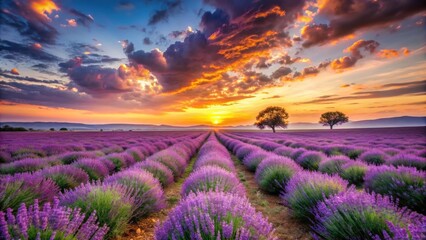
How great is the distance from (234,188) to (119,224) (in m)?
1.74

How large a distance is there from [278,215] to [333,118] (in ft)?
229

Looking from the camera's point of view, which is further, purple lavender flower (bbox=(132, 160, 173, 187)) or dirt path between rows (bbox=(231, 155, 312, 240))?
purple lavender flower (bbox=(132, 160, 173, 187))

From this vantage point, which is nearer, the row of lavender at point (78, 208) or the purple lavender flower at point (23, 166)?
the row of lavender at point (78, 208)

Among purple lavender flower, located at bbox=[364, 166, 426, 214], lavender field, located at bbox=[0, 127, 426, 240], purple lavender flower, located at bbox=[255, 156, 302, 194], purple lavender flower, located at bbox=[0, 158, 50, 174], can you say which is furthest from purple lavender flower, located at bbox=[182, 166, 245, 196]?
purple lavender flower, located at bbox=[0, 158, 50, 174]

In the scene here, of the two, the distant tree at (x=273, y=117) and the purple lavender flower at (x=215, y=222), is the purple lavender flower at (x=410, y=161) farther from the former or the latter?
the distant tree at (x=273, y=117)

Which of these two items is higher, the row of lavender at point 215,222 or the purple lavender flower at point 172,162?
the row of lavender at point 215,222

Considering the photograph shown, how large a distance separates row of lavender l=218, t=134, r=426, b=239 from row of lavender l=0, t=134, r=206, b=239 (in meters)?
2.04

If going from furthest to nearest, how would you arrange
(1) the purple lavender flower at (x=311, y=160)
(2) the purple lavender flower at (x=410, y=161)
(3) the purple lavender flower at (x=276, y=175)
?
(1) the purple lavender flower at (x=311, y=160)
(2) the purple lavender flower at (x=410, y=161)
(3) the purple lavender flower at (x=276, y=175)

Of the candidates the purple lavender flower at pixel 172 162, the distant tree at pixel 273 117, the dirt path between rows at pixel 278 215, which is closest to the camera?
the dirt path between rows at pixel 278 215

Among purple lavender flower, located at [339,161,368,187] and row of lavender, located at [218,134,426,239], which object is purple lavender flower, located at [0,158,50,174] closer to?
row of lavender, located at [218,134,426,239]

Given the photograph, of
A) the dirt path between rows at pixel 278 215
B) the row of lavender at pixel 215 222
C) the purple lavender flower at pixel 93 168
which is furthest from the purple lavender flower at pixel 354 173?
the purple lavender flower at pixel 93 168

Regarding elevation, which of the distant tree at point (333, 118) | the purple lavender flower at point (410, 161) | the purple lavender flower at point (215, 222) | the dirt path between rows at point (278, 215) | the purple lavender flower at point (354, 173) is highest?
the distant tree at point (333, 118)

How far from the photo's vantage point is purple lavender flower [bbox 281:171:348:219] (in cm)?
371

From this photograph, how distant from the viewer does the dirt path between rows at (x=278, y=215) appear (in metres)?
3.66
